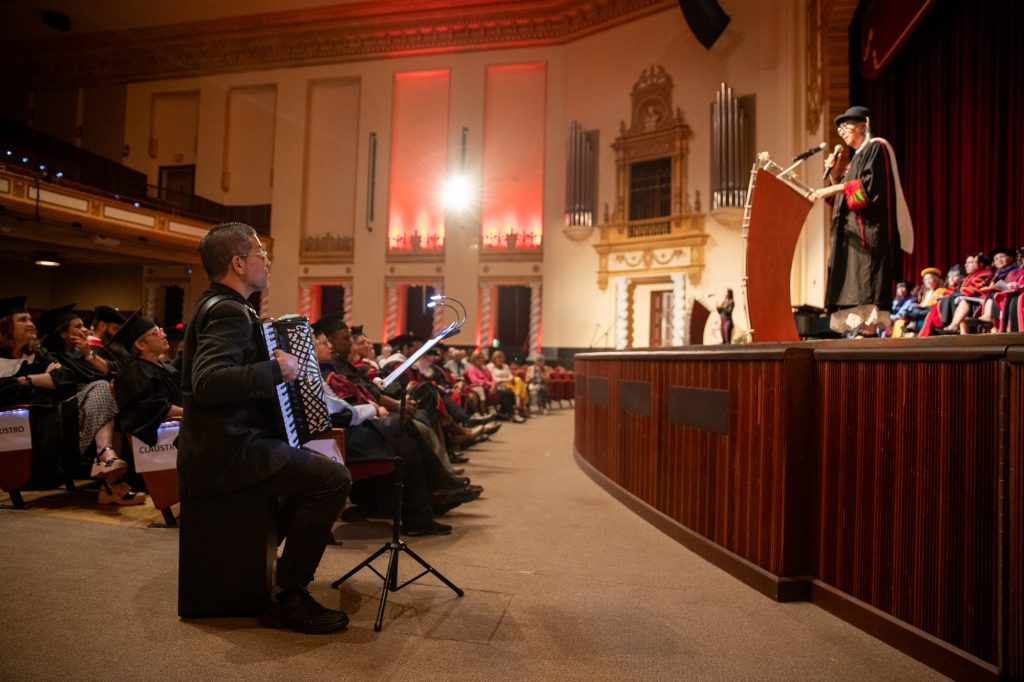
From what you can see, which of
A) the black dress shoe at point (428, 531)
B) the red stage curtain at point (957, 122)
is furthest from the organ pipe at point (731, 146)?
the black dress shoe at point (428, 531)

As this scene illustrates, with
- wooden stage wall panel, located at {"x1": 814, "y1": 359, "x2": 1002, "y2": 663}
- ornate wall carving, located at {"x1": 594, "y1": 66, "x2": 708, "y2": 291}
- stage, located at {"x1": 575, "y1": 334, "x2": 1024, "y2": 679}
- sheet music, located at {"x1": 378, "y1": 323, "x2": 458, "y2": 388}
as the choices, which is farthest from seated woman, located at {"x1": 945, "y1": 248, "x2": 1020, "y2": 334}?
ornate wall carving, located at {"x1": 594, "y1": 66, "x2": 708, "y2": 291}

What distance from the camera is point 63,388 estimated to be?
3826mm

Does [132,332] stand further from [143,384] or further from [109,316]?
[109,316]

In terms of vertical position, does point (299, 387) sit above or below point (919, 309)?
below

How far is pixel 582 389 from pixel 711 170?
8.88m

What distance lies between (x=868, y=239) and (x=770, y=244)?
1.61 feet

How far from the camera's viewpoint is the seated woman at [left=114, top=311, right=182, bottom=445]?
135 inches

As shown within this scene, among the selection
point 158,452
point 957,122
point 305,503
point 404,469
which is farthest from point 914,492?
point 957,122

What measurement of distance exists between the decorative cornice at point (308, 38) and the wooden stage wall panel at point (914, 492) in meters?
13.4

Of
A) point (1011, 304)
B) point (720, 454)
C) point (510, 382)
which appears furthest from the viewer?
point (510, 382)

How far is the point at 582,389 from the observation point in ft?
17.9

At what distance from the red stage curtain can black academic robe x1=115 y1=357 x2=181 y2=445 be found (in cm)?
787

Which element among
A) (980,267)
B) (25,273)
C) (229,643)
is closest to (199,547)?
(229,643)

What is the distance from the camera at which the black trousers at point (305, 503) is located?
2131 millimetres
